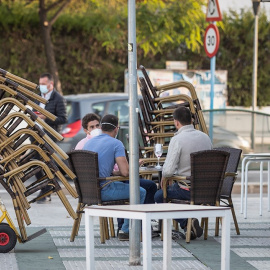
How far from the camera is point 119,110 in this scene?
1730cm

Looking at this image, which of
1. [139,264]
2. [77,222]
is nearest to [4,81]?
[77,222]

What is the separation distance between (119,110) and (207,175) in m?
8.02

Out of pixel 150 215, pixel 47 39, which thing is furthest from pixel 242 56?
pixel 150 215

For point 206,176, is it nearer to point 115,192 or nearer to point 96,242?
point 115,192

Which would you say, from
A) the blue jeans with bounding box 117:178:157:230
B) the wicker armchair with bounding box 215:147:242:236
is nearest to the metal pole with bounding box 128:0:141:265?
the blue jeans with bounding box 117:178:157:230

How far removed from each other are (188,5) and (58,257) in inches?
601

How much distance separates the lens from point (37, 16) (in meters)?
25.3

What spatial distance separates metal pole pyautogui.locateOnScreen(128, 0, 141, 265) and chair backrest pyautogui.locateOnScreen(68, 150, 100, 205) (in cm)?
118

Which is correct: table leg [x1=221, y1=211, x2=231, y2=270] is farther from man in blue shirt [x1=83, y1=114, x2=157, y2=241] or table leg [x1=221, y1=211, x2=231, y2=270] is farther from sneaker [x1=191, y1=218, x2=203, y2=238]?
sneaker [x1=191, y1=218, x2=203, y2=238]

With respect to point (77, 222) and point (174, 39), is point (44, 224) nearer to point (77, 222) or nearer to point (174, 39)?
point (77, 222)

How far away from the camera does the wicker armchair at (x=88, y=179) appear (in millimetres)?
9406

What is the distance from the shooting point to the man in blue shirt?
31.2 ft

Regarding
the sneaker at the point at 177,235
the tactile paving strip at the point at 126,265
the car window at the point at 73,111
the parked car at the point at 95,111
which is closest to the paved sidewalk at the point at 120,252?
the tactile paving strip at the point at 126,265

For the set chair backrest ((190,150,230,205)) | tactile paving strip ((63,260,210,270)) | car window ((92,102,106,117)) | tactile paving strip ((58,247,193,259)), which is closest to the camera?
tactile paving strip ((63,260,210,270))
